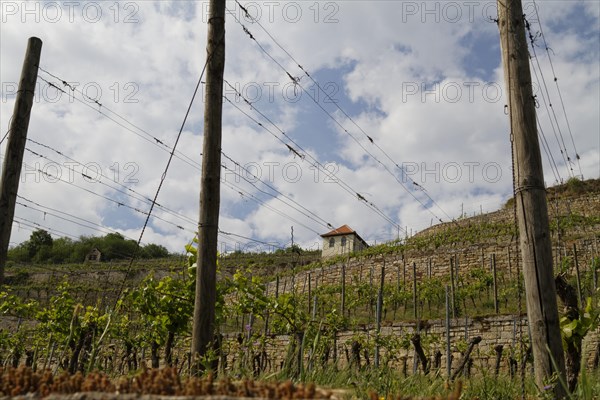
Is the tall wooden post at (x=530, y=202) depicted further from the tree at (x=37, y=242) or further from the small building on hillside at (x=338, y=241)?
the tree at (x=37, y=242)

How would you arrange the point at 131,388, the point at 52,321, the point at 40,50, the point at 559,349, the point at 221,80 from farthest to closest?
the point at 52,321 → the point at 40,50 → the point at 221,80 → the point at 559,349 → the point at 131,388

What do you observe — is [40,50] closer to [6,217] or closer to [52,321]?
[6,217]

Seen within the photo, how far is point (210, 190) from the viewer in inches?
225

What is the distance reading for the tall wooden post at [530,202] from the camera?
13.6ft

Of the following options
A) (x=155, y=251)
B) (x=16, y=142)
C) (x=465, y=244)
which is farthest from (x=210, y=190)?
(x=155, y=251)

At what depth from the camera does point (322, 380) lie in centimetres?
385

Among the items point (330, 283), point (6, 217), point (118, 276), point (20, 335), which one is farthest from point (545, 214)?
point (118, 276)

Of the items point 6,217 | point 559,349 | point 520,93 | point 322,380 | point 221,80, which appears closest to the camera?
point 322,380

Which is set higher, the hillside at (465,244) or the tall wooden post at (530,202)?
the hillside at (465,244)

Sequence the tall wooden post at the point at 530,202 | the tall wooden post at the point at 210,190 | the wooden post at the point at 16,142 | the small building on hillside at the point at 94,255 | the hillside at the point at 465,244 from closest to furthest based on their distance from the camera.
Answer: the tall wooden post at the point at 530,202 → the tall wooden post at the point at 210,190 → the wooden post at the point at 16,142 → the hillside at the point at 465,244 → the small building on hillside at the point at 94,255

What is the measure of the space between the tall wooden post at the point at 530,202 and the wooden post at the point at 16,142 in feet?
20.3

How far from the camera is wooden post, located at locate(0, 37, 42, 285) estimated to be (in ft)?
23.3

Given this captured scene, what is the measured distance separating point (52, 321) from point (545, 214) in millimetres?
13177

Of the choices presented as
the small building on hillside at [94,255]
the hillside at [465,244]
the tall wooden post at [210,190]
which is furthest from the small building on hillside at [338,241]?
the tall wooden post at [210,190]
